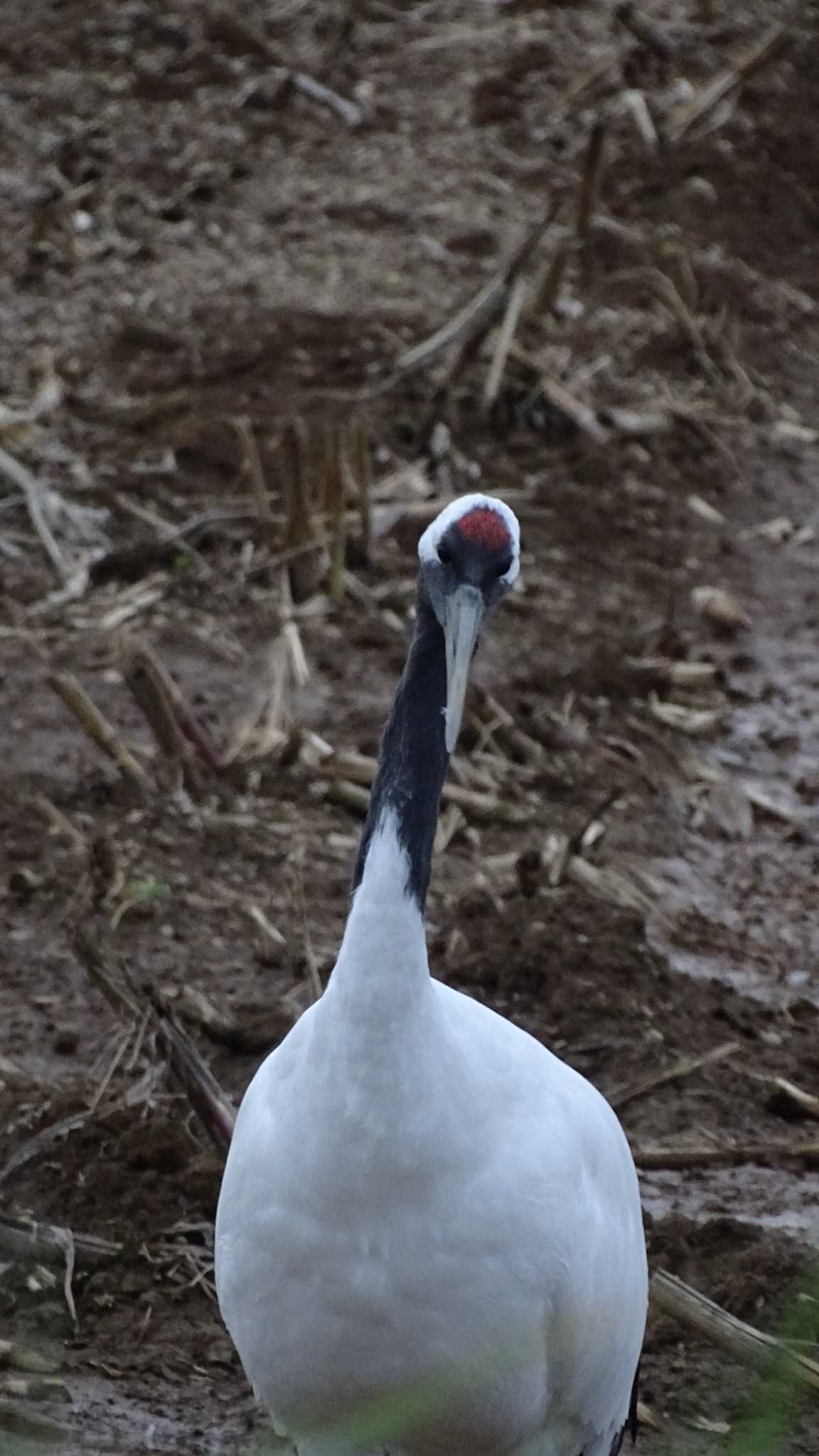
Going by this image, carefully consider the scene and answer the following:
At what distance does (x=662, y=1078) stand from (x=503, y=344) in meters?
4.19

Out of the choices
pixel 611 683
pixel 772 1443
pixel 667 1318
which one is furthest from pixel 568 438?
pixel 772 1443

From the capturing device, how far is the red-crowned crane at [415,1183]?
3.57 metres

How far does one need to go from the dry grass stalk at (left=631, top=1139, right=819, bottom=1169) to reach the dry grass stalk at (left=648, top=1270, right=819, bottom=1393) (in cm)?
59

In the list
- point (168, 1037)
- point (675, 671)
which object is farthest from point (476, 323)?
point (168, 1037)

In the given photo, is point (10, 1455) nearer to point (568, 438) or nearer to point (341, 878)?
point (341, 878)

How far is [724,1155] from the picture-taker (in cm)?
522

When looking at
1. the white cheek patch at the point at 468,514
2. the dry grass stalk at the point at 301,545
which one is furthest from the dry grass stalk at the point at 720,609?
the white cheek patch at the point at 468,514

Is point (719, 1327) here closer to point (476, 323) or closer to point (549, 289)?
point (476, 323)

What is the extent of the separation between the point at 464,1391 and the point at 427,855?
2.81ft

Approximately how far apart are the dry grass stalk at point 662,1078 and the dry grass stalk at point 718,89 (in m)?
6.54

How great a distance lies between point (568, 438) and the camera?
29.4ft

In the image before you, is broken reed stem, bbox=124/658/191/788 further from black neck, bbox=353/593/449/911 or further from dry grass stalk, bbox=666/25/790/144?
dry grass stalk, bbox=666/25/790/144

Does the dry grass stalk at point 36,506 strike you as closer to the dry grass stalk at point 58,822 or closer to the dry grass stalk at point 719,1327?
the dry grass stalk at point 58,822

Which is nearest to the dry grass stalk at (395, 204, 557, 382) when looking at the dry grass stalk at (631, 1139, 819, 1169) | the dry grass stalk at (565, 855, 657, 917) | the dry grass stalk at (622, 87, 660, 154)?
the dry grass stalk at (622, 87, 660, 154)
